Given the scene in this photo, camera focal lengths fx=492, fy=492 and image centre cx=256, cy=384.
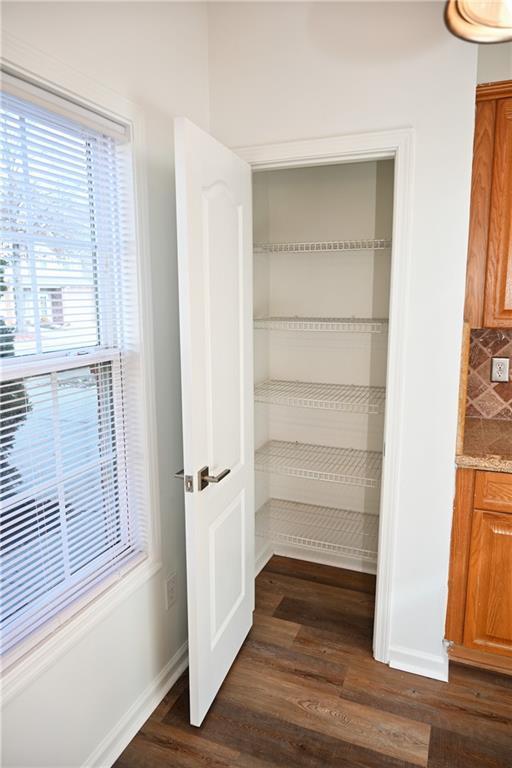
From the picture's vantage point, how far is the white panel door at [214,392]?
1.53m

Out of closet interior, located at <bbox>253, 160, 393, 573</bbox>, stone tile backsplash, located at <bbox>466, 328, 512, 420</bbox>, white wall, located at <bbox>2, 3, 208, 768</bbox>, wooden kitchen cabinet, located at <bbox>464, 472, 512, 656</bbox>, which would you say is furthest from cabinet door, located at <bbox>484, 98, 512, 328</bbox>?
white wall, located at <bbox>2, 3, 208, 768</bbox>

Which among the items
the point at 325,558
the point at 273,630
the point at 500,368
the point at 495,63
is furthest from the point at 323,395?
the point at 495,63

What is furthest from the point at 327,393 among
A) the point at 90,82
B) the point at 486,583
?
the point at 90,82

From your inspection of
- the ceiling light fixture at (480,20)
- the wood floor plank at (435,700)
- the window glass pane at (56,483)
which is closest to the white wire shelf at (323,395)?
the window glass pane at (56,483)

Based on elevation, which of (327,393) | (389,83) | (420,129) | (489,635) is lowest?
→ (489,635)

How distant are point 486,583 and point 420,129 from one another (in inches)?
69.0

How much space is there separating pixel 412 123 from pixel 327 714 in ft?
7.19

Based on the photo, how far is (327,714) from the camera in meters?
1.86

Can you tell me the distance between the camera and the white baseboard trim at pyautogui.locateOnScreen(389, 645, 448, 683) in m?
2.03

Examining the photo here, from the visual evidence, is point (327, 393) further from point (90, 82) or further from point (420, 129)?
point (90, 82)

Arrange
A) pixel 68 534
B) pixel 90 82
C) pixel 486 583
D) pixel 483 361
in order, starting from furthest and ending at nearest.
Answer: pixel 483 361 < pixel 486 583 < pixel 68 534 < pixel 90 82

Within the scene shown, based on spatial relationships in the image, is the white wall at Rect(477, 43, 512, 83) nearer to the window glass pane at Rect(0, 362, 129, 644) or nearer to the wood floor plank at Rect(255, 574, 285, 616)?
the window glass pane at Rect(0, 362, 129, 644)

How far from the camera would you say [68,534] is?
1.51 meters

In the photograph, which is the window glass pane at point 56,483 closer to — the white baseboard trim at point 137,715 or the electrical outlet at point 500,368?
the white baseboard trim at point 137,715
